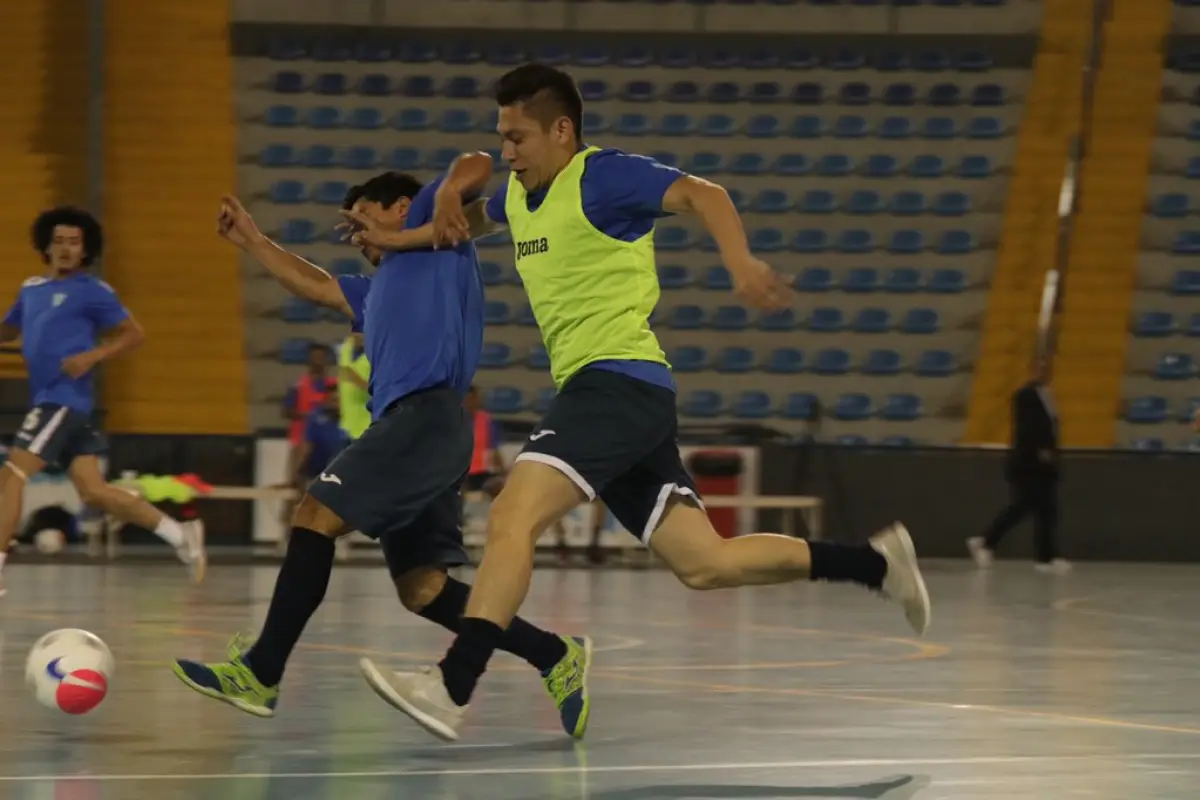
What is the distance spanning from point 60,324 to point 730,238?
617 centimetres

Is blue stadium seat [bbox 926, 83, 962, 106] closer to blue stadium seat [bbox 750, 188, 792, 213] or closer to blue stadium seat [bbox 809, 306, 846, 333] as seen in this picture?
blue stadium seat [bbox 750, 188, 792, 213]

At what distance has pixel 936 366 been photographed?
22.9 meters

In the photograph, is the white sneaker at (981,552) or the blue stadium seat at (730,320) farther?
the blue stadium seat at (730,320)

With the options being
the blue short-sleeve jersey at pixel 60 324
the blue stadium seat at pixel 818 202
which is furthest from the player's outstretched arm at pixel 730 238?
the blue stadium seat at pixel 818 202

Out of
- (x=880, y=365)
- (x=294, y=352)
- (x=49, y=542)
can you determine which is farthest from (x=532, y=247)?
(x=880, y=365)

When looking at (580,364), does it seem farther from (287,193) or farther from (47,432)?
(287,193)

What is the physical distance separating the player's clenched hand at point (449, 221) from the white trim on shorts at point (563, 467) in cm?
72

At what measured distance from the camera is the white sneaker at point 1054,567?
18.5 meters

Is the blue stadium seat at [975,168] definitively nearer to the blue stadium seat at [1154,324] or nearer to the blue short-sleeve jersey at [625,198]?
the blue stadium seat at [1154,324]

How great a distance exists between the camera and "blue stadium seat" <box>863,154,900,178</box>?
79.9ft

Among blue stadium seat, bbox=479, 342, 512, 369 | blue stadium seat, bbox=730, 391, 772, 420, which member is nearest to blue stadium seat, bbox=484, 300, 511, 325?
blue stadium seat, bbox=479, 342, 512, 369

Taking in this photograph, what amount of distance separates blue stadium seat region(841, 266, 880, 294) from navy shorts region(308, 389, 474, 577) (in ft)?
55.4

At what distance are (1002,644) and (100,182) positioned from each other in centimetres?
1517

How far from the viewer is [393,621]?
11.5 meters
